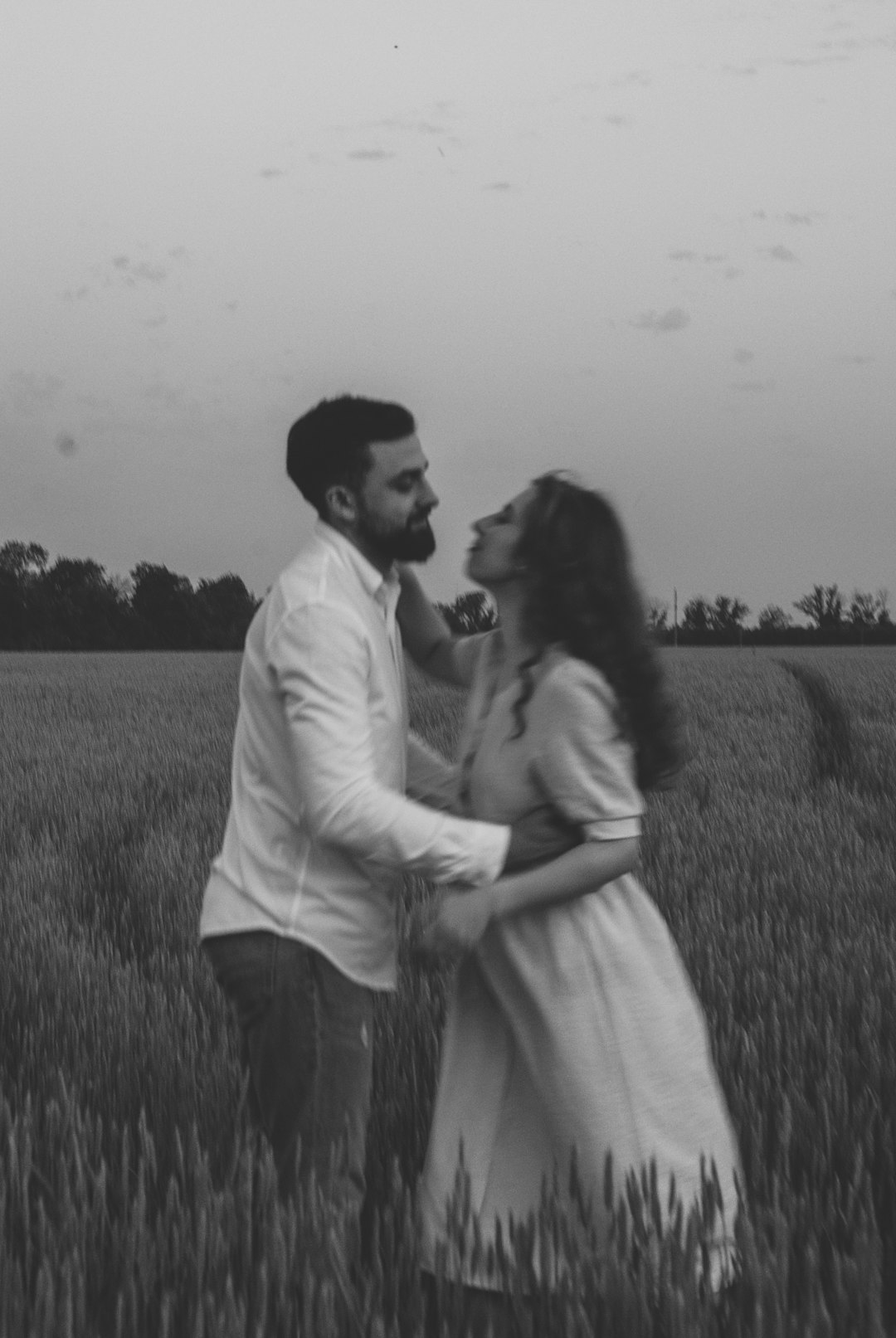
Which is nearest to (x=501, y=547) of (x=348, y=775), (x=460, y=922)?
(x=348, y=775)

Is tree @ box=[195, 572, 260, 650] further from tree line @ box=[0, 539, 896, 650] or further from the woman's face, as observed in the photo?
the woman's face

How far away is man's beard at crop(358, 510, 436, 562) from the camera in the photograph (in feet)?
6.97

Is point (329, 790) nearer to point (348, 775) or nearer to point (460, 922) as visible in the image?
point (348, 775)

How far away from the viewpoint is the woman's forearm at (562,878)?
1888mm

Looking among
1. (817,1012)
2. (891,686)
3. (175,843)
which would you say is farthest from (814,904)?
(891,686)

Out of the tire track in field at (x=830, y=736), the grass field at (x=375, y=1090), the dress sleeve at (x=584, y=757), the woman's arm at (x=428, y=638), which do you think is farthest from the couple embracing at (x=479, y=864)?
the tire track in field at (x=830, y=736)

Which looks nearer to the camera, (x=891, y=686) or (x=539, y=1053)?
(x=539, y=1053)

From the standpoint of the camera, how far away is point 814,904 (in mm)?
5066

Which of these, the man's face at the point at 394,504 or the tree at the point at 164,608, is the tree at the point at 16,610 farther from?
the man's face at the point at 394,504

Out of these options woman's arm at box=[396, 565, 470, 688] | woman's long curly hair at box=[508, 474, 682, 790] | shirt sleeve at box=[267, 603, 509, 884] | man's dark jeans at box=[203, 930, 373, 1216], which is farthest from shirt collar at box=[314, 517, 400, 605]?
man's dark jeans at box=[203, 930, 373, 1216]

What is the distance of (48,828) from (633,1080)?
5.93 metres

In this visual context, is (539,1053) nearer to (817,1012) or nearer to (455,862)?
(455,862)

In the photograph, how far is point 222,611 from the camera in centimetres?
7269

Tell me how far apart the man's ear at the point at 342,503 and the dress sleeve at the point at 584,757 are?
41 centimetres
